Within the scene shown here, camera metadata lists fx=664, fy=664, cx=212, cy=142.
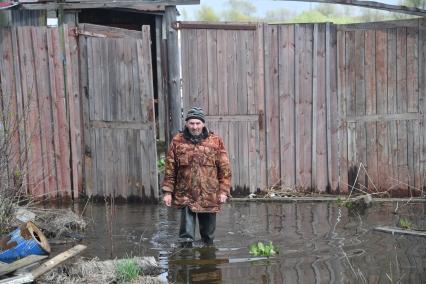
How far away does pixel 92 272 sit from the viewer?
559 centimetres

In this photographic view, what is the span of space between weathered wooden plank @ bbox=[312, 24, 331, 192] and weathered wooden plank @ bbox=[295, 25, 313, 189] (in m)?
0.07

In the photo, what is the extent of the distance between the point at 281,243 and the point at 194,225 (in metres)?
0.96

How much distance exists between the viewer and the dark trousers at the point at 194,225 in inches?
280

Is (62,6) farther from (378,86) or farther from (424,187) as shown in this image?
(424,187)

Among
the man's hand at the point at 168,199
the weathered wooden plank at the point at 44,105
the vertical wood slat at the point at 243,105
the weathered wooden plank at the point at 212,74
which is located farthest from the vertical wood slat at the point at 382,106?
the weathered wooden plank at the point at 44,105

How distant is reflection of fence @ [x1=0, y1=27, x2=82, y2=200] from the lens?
29.7 feet

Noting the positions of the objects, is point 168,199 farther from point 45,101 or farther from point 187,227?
point 45,101

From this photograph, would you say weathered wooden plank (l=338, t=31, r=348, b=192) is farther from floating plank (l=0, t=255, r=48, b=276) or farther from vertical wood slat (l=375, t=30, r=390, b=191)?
floating plank (l=0, t=255, r=48, b=276)

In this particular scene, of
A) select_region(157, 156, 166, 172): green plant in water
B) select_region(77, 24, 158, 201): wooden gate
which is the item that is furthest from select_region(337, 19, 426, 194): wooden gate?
select_region(77, 24, 158, 201): wooden gate

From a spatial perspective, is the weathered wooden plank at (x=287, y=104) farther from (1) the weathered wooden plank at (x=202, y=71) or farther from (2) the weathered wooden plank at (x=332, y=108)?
(1) the weathered wooden plank at (x=202, y=71)

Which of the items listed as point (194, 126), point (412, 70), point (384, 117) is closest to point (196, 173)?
point (194, 126)

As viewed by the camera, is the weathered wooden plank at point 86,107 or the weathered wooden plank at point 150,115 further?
the weathered wooden plank at point 86,107

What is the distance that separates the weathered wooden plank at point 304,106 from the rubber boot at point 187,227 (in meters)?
2.70

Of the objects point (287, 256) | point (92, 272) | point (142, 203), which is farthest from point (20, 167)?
point (287, 256)
